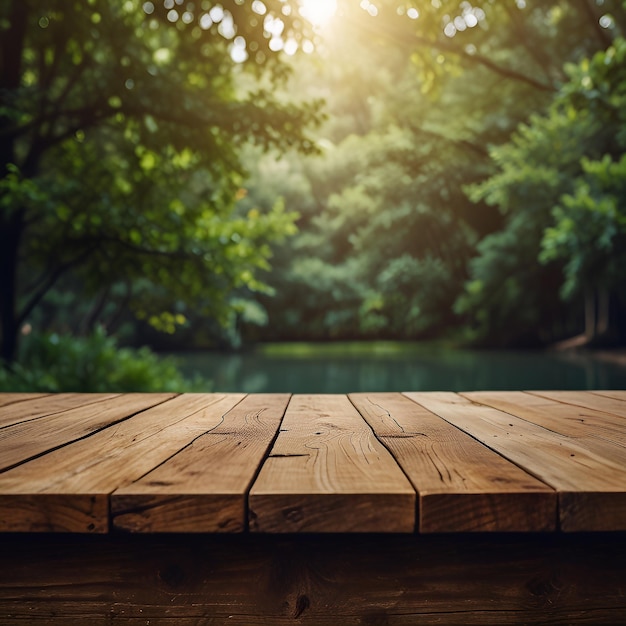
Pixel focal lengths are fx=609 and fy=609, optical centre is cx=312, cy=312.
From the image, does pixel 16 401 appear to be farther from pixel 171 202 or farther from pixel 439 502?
pixel 171 202

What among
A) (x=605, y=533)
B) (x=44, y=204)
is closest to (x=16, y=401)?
(x=605, y=533)

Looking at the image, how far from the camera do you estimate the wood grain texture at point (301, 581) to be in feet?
3.21

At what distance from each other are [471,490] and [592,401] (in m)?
1.31

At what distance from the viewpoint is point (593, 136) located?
41.8 ft

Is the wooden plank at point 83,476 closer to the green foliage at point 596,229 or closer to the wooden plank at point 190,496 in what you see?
the wooden plank at point 190,496

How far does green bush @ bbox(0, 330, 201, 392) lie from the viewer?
5.95 m

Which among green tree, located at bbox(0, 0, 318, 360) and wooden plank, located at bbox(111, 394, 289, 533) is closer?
wooden plank, located at bbox(111, 394, 289, 533)

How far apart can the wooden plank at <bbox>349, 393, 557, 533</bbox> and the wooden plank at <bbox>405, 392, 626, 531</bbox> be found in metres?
0.03

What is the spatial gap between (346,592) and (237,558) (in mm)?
184

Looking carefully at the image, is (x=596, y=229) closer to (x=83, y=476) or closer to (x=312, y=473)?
(x=312, y=473)

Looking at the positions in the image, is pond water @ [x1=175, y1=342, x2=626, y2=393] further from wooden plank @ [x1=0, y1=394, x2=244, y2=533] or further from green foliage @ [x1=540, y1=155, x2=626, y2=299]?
wooden plank @ [x1=0, y1=394, x2=244, y2=533]

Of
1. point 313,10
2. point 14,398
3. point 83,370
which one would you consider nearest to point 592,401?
point 14,398

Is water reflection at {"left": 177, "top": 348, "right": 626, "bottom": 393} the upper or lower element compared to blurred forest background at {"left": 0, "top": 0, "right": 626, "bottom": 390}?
lower

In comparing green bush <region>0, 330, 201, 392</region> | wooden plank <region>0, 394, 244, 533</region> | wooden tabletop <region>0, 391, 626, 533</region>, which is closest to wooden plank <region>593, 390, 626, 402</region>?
wooden tabletop <region>0, 391, 626, 533</region>
